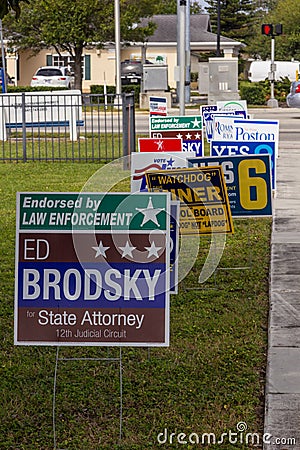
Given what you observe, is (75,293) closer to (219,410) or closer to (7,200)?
(219,410)

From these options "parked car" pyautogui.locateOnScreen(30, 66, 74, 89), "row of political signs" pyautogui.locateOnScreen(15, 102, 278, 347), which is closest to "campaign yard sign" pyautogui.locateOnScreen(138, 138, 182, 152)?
"row of political signs" pyautogui.locateOnScreen(15, 102, 278, 347)

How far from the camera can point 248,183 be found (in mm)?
8258

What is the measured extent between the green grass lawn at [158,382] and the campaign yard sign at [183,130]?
486 cm

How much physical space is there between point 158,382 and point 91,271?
3.62 feet

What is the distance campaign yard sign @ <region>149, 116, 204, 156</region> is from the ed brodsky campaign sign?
7657 mm

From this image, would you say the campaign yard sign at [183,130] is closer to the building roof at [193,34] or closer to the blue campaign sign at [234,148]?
the blue campaign sign at [234,148]

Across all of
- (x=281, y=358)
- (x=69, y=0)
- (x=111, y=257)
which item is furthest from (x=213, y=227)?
(x=69, y=0)

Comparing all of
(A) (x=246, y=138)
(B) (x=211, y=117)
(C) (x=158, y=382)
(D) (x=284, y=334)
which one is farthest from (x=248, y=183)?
(B) (x=211, y=117)

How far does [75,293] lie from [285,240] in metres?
5.39

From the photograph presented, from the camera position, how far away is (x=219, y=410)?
517cm

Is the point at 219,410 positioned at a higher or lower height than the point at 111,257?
lower

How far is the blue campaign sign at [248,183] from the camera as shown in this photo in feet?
26.8

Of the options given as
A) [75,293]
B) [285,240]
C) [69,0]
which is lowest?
[285,240]

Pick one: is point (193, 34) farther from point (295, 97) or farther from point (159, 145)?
point (159, 145)
